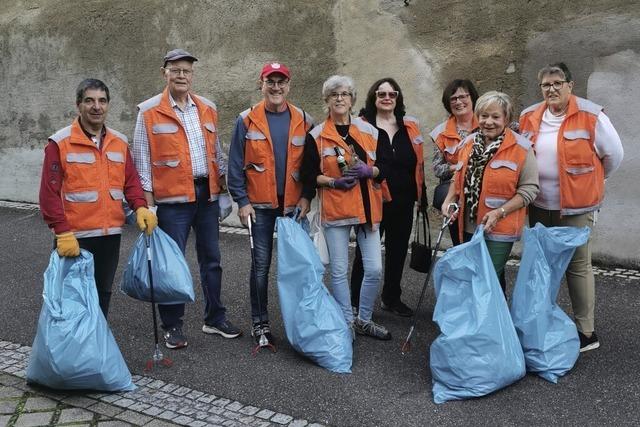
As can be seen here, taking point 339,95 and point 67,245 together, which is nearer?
point 67,245

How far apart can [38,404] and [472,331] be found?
7.35ft

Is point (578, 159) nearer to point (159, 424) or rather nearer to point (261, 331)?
point (261, 331)

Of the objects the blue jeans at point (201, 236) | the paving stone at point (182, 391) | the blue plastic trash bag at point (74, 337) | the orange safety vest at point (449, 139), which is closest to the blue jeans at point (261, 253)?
the blue jeans at point (201, 236)

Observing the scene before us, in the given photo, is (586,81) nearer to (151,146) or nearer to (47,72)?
(151,146)

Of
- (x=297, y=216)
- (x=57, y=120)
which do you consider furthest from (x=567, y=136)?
(x=57, y=120)

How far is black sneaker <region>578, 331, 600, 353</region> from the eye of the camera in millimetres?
3959

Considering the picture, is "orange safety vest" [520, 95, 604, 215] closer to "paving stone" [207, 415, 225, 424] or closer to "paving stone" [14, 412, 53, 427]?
"paving stone" [207, 415, 225, 424]

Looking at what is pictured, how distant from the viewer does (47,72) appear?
9.21 meters

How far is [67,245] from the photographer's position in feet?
11.4

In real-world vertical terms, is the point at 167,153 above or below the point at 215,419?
above

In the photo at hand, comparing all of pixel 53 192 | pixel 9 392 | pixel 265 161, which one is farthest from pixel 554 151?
Answer: pixel 9 392

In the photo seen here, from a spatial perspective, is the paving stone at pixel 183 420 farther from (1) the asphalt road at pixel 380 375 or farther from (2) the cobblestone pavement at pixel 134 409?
(1) the asphalt road at pixel 380 375

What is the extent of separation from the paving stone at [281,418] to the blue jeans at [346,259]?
36.9 inches

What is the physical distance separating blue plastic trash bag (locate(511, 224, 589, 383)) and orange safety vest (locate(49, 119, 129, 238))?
2.24 meters
